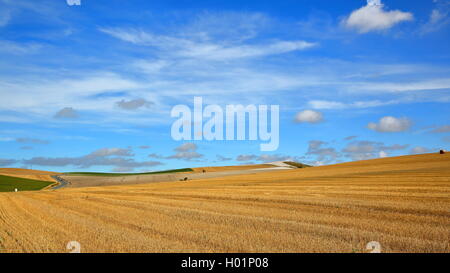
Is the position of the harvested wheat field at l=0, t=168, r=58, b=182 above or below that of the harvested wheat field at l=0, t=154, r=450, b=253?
above

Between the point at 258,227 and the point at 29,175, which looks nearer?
the point at 258,227

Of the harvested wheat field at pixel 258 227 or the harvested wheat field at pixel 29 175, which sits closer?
the harvested wheat field at pixel 258 227

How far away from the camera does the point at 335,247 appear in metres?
9.26

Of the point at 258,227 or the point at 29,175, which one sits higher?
the point at 29,175

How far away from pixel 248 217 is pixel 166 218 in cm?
306

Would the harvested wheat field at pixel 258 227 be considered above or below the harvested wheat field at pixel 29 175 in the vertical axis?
below

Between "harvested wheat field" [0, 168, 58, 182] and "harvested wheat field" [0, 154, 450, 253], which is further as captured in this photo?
"harvested wheat field" [0, 168, 58, 182]
